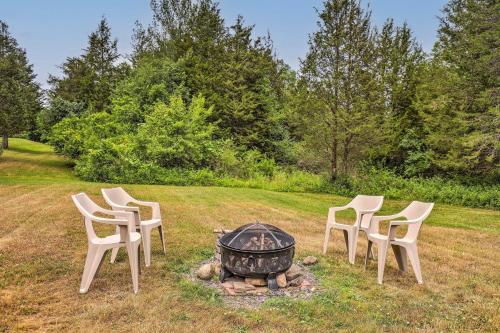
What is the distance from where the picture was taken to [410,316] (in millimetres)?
3090

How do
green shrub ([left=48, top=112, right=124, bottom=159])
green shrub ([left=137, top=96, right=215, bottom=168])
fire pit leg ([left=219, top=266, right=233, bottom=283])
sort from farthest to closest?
green shrub ([left=48, top=112, right=124, bottom=159])
green shrub ([left=137, top=96, right=215, bottom=168])
fire pit leg ([left=219, top=266, right=233, bottom=283])

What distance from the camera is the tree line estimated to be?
12.0 meters

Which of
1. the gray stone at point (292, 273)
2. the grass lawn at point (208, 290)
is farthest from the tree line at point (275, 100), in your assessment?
the gray stone at point (292, 273)

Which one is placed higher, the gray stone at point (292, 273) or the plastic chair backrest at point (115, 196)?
the plastic chair backrest at point (115, 196)

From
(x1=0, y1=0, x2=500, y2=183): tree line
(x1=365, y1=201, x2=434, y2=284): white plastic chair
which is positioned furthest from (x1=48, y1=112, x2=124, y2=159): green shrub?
(x1=365, y1=201, x2=434, y2=284): white plastic chair

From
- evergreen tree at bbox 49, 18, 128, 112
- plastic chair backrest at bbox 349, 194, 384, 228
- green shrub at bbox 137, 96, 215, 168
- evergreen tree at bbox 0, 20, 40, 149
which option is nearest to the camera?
plastic chair backrest at bbox 349, 194, 384, 228

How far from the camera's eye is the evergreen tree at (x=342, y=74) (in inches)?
462

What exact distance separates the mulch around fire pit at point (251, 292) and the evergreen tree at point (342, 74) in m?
8.60

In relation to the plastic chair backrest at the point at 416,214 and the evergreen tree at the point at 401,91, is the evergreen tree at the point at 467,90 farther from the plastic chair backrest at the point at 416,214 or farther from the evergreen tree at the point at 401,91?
the plastic chair backrest at the point at 416,214

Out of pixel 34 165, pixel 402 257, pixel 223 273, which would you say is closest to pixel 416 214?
pixel 402 257

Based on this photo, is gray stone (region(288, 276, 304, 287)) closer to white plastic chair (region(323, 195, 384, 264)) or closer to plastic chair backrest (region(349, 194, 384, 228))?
white plastic chair (region(323, 195, 384, 264))

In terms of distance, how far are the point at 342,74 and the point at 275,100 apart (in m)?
9.71

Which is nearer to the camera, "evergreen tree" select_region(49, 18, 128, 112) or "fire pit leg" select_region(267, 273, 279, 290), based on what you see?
"fire pit leg" select_region(267, 273, 279, 290)

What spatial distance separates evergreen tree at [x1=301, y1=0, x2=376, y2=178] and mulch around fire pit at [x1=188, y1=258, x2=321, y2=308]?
860 cm
